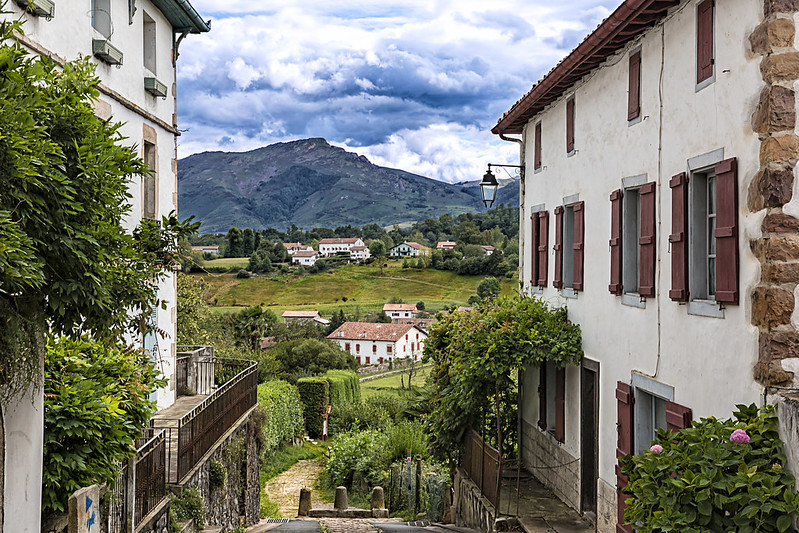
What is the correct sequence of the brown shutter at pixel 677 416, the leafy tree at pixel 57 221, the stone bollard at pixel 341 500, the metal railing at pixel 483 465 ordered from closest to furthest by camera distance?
the leafy tree at pixel 57 221 < the brown shutter at pixel 677 416 < the metal railing at pixel 483 465 < the stone bollard at pixel 341 500

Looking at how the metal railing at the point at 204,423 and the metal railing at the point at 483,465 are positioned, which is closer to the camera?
the metal railing at the point at 204,423

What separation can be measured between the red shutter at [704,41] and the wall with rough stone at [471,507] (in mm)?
7263

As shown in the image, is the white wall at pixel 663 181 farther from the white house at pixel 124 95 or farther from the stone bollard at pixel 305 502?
the stone bollard at pixel 305 502

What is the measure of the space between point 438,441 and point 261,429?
18.5 feet

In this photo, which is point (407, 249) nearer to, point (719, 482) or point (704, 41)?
point (704, 41)

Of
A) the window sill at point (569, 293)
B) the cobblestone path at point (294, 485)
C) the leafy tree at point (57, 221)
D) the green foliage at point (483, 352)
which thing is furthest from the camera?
the cobblestone path at point (294, 485)

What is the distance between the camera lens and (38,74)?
4754mm

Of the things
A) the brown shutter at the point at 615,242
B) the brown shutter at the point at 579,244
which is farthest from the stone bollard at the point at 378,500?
the brown shutter at the point at 615,242

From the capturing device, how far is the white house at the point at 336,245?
15825cm

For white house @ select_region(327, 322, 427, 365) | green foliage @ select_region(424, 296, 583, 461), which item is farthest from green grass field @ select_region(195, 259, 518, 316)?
green foliage @ select_region(424, 296, 583, 461)

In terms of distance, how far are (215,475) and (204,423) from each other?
5.16 ft

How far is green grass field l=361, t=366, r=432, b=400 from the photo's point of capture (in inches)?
2368

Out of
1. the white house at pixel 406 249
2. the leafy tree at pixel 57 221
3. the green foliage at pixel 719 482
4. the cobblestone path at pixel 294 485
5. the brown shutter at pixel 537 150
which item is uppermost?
the white house at pixel 406 249

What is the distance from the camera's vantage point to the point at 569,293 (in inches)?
509
